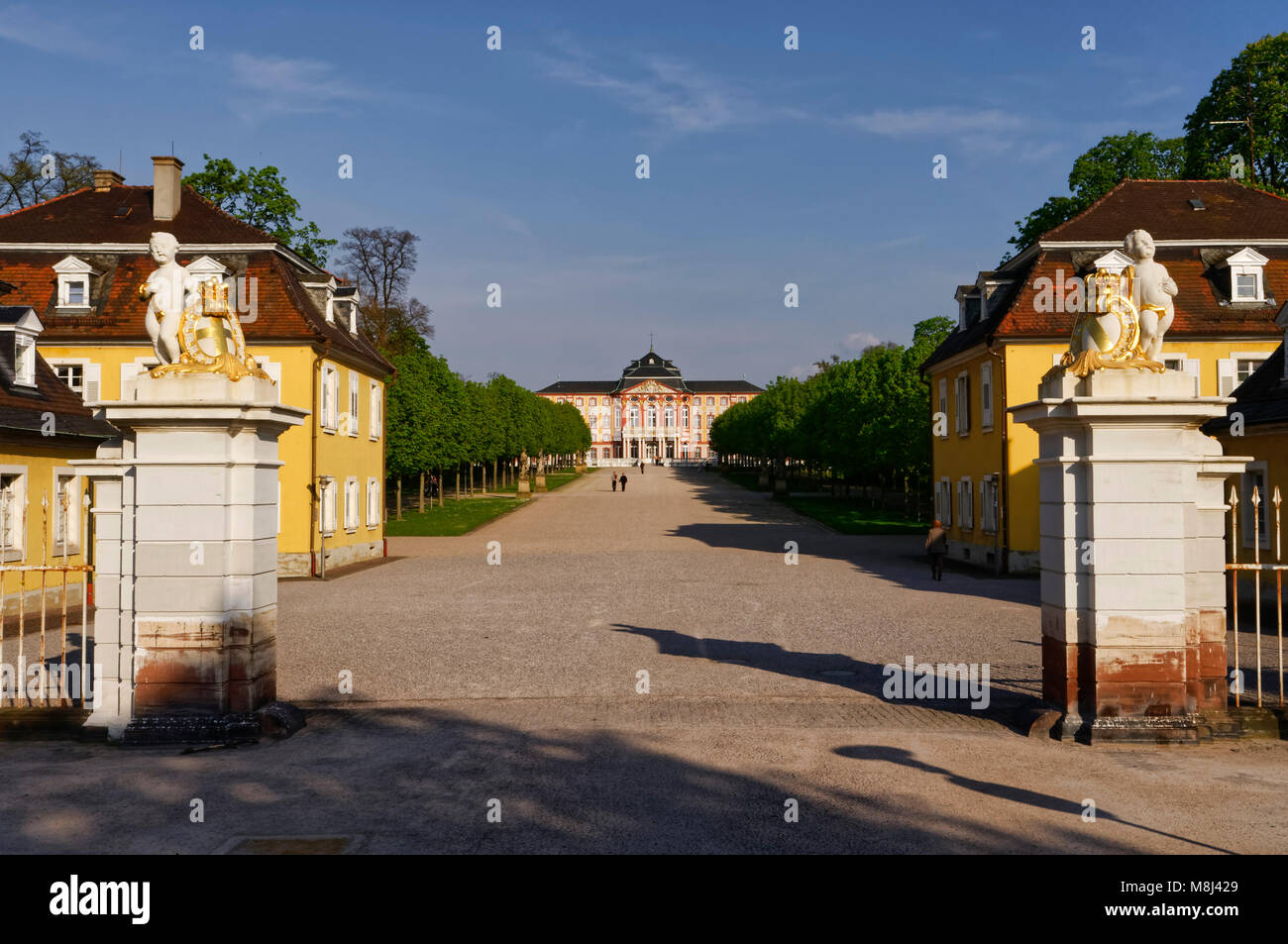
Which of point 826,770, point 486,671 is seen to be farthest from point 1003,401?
point 826,770

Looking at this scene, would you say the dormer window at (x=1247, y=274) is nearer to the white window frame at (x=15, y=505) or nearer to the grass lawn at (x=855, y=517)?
the grass lawn at (x=855, y=517)

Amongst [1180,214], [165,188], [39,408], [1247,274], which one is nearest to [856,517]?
[1180,214]

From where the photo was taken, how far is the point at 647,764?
7559 mm

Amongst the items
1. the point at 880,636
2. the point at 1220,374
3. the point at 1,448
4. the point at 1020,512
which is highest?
the point at 1220,374

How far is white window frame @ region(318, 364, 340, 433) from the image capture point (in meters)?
25.9

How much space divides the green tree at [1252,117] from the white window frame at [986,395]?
17.3 meters

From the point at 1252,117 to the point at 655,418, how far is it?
125558 mm

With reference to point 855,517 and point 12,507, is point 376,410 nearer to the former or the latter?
point 12,507

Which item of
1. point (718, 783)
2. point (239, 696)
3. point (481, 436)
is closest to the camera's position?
point (718, 783)

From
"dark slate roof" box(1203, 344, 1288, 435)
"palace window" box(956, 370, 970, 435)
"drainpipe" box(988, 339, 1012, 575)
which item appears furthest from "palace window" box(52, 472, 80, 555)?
"palace window" box(956, 370, 970, 435)

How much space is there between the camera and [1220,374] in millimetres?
24969

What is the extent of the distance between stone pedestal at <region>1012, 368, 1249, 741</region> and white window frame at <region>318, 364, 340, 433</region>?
2141 cm

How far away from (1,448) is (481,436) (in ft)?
136
